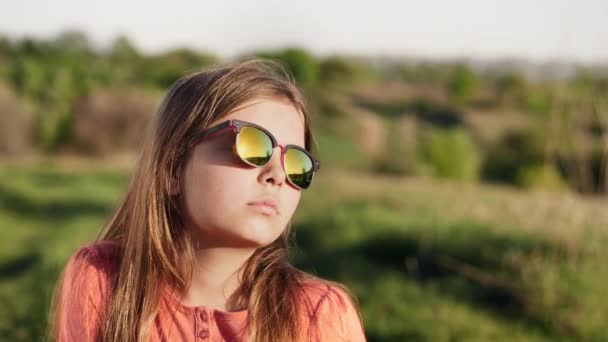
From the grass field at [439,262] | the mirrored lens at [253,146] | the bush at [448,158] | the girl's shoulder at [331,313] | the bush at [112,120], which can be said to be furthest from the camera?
the bush at [112,120]

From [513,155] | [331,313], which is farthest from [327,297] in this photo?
[513,155]

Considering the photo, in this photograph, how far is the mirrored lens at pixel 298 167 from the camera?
171cm

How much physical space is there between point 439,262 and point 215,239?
3892 mm

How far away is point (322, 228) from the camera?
6848 mm

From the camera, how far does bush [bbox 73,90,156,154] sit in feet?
55.8

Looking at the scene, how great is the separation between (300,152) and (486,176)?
1797 cm

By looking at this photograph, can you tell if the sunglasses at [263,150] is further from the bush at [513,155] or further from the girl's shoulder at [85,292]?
the bush at [513,155]

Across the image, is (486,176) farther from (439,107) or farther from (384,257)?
(384,257)

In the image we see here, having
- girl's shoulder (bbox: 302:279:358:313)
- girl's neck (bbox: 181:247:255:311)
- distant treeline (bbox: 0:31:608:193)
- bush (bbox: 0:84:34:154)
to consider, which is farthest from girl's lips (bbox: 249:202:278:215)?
bush (bbox: 0:84:34:154)

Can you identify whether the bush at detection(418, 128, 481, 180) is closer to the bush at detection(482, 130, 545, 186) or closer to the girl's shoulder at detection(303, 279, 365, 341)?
the bush at detection(482, 130, 545, 186)

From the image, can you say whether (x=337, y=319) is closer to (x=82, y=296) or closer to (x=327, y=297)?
(x=327, y=297)

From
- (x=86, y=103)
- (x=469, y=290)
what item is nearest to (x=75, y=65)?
(x=86, y=103)

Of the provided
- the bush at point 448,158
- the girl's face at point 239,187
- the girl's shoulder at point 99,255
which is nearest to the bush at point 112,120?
the bush at point 448,158

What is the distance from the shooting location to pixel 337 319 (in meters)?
1.75
